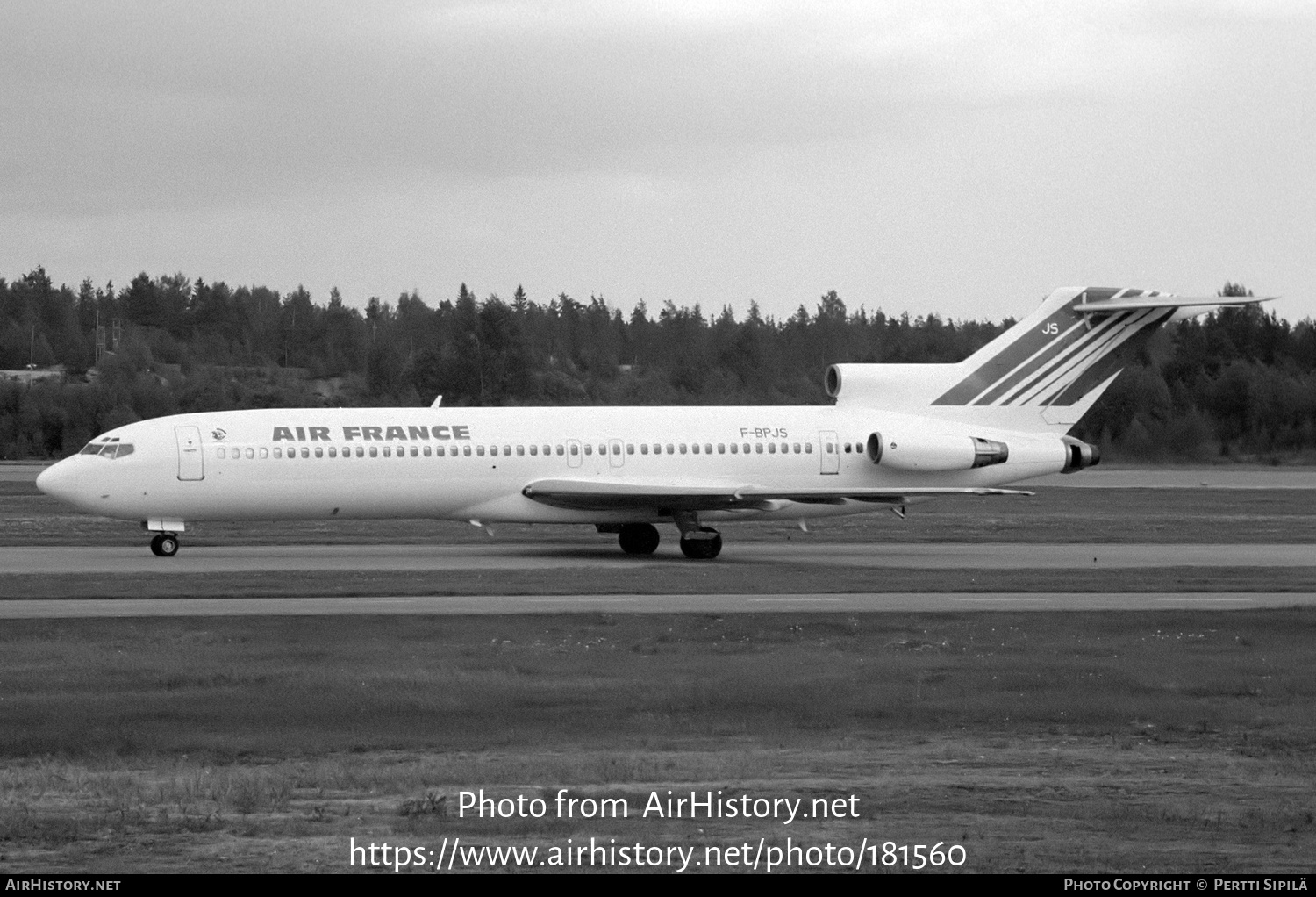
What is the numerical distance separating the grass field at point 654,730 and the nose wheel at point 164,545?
6.80 m

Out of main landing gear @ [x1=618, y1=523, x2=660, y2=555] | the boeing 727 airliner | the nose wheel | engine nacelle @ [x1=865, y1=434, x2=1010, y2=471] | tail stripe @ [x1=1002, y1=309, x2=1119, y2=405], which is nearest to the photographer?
the boeing 727 airliner

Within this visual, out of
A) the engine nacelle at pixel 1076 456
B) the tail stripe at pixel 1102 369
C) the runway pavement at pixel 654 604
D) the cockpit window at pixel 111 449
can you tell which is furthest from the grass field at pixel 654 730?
the tail stripe at pixel 1102 369

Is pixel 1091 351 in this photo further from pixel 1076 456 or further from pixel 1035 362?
pixel 1076 456

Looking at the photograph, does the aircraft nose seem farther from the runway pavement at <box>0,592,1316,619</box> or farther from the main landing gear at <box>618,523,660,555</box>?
the main landing gear at <box>618,523,660,555</box>

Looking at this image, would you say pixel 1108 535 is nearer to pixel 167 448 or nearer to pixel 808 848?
pixel 167 448

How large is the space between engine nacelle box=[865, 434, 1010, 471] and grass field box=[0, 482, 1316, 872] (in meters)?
9.97

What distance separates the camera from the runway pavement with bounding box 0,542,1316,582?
31125 mm

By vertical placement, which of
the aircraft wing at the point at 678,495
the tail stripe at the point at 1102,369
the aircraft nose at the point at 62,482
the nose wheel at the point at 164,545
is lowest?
the nose wheel at the point at 164,545

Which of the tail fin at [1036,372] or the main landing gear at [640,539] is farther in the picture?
the tail fin at [1036,372]

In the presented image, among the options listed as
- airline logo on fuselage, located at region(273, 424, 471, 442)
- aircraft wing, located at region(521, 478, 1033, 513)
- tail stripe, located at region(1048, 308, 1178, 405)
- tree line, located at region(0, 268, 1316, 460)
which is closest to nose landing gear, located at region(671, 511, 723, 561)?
aircraft wing, located at region(521, 478, 1033, 513)

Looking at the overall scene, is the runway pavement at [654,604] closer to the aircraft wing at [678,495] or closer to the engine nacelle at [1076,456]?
the aircraft wing at [678,495]

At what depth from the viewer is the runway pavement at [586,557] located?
1225 inches

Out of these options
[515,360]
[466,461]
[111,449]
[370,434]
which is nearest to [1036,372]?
[466,461]

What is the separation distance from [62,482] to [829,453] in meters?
15.3
